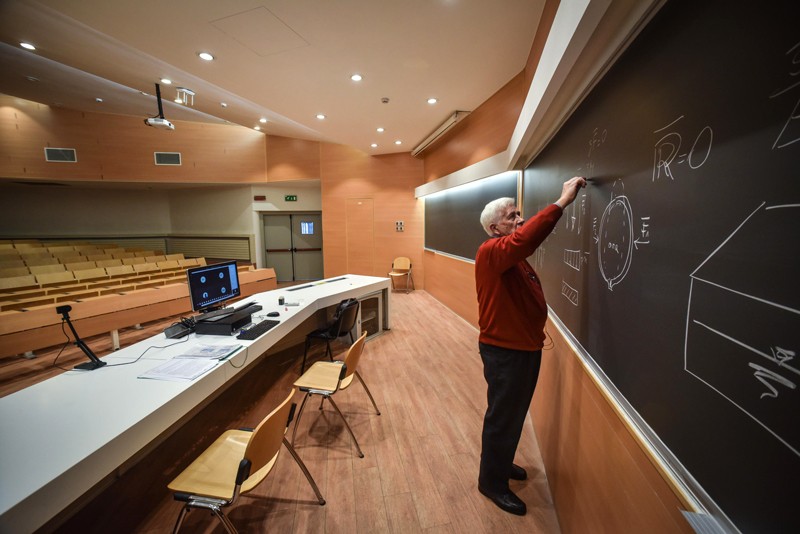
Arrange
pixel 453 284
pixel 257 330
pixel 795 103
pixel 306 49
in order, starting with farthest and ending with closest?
pixel 453 284, pixel 306 49, pixel 257 330, pixel 795 103

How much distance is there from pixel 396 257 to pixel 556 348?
6001mm

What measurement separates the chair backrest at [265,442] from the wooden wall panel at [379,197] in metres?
6.28

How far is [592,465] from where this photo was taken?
123 centimetres

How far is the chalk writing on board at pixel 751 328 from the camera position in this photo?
45cm

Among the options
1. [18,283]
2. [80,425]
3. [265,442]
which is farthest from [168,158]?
[265,442]

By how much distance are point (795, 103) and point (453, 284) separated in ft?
17.1

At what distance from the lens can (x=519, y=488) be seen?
1.89 metres

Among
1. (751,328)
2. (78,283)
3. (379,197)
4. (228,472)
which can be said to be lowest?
(228,472)

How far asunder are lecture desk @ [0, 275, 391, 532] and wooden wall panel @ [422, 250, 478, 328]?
334cm

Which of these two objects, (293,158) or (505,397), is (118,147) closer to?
(293,158)

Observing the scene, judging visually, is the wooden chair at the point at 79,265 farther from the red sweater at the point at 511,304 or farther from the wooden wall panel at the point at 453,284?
the red sweater at the point at 511,304

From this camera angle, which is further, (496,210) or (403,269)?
(403,269)

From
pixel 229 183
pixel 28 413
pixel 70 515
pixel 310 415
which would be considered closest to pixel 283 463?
pixel 310 415

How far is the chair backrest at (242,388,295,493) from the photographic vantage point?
1309mm
